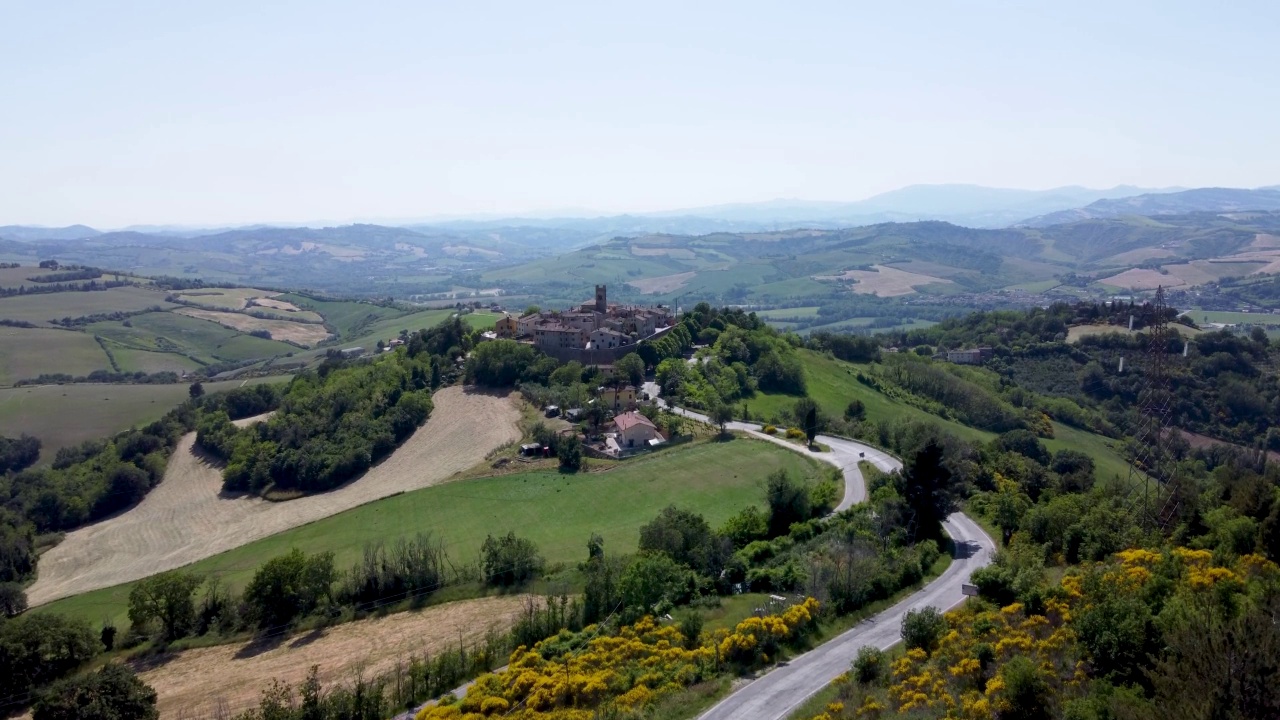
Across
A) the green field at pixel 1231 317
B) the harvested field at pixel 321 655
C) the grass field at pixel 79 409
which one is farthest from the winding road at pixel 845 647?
the green field at pixel 1231 317

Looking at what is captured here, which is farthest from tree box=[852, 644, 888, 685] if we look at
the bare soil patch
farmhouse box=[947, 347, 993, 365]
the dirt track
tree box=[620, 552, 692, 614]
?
farmhouse box=[947, 347, 993, 365]

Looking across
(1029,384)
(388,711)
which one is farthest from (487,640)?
(1029,384)

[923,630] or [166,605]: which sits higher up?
[923,630]

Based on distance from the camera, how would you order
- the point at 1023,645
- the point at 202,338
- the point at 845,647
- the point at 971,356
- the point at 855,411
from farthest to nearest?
the point at 202,338 → the point at 971,356 → the point at 855,411 → the point at 845,647 → the point at 1023,645

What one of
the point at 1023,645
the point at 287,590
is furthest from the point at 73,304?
the point at 1023,645

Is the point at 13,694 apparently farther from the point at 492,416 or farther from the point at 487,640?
the point at 492,416

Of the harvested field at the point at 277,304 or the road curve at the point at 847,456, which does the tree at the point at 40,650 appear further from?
the harvested field at the point at 277,304

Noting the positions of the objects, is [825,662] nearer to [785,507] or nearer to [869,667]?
[869,667]
